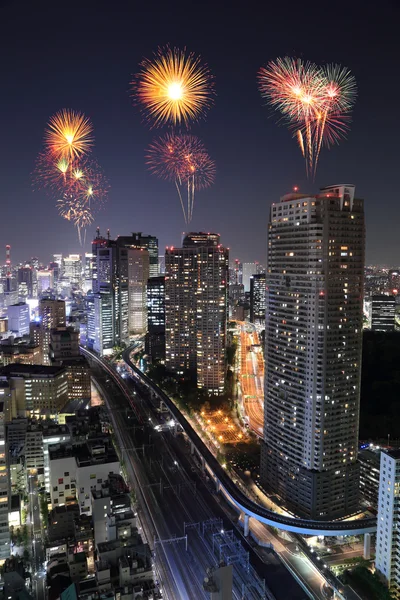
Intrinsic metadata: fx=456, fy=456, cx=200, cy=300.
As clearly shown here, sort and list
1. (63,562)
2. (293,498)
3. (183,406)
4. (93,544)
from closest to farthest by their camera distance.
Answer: (63,562) → (93,544) → (293,498) → (183,406)

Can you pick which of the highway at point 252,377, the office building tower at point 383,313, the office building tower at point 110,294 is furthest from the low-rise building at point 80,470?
the office building tower at point 383,313

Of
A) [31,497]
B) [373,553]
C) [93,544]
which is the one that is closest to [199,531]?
[93,544]

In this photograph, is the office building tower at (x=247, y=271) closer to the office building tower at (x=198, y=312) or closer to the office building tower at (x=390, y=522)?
the office building tower at (x=198, y=312)

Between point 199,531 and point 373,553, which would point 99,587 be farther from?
point 373,553

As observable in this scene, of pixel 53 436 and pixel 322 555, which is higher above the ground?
pixel 53 436

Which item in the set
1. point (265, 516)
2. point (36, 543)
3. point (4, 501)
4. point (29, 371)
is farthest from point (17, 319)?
point (265, 516)
